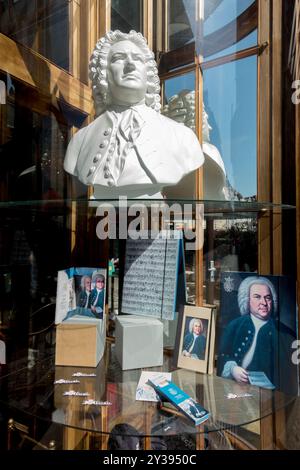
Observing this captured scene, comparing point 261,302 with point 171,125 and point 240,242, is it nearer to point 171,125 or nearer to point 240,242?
point 240,242

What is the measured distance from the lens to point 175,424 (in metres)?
0.60

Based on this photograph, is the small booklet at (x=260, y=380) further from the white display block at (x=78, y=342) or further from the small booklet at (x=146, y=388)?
the white display block at (x=78, y=342)

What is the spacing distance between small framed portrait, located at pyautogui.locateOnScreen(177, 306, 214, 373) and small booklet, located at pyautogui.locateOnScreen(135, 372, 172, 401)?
0.20 ft

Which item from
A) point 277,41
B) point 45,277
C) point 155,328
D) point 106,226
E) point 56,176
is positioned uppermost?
point 277,41

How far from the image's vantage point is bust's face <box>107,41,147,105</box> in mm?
786

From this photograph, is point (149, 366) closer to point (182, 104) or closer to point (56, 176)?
point (56, 176)

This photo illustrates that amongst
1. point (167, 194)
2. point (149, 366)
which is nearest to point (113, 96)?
point (167, 194)

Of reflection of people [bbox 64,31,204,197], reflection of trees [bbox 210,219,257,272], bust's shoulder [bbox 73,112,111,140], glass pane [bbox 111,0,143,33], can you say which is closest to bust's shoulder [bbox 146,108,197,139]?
reflection of people [bbox 64,31,204,197]

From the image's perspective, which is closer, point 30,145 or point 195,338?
point 195,338

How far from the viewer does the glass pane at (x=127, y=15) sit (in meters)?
1.12

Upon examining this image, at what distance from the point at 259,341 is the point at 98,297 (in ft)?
1.36

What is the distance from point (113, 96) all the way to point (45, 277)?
0.57 metres

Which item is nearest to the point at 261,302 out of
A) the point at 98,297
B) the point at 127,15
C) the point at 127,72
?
the point at 98,297

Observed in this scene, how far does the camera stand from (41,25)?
1.02 meters
